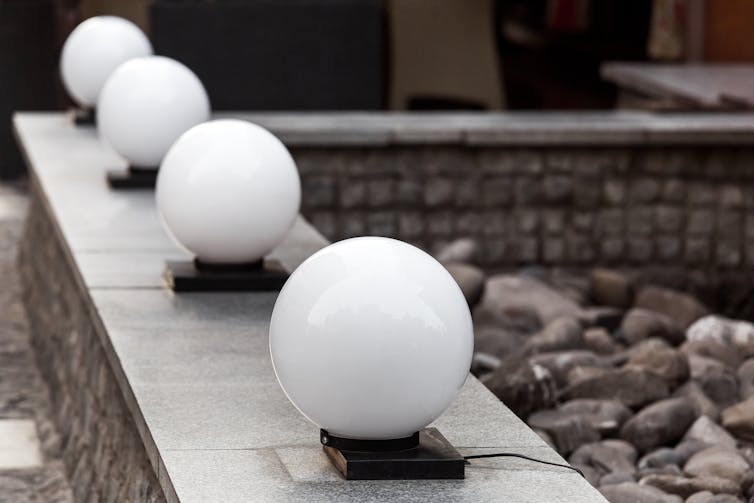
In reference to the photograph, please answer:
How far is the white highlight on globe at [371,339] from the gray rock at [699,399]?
2900 millimetres

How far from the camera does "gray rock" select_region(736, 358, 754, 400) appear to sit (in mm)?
6609

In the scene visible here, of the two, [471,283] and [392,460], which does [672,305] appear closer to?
[471,283]

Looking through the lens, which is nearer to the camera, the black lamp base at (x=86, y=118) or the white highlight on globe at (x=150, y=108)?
the white highlight on globe at (x=150, y=108)

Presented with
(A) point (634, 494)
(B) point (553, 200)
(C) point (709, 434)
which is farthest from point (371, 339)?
(B) point (553, 200)

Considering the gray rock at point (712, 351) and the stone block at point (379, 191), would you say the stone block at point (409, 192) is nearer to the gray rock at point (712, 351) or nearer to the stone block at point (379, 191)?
the stone block at point (379, 191)

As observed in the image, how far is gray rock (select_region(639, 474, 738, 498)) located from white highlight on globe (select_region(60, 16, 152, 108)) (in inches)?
212

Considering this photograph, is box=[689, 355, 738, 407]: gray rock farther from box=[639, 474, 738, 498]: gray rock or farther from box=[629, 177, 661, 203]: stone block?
box=[629, 177, 661, 203]: stone block

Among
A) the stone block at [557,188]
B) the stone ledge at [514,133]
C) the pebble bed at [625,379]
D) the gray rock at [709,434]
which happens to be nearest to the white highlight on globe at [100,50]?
the stone ledge at [514,133]

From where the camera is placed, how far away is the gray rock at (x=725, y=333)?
7609 mm

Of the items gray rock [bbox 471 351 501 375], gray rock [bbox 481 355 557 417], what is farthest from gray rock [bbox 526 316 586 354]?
gray rock [bbox 481 355 557 417]

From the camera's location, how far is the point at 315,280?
128 inches

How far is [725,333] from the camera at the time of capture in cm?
774

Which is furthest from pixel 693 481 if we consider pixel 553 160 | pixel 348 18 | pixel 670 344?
pixel 348 18

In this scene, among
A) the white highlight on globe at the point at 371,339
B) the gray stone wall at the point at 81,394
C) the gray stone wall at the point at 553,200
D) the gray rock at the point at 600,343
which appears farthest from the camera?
the gray stone wall at the point at 553,200
